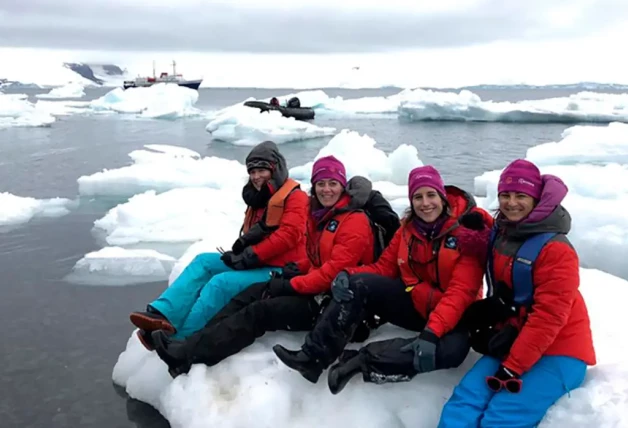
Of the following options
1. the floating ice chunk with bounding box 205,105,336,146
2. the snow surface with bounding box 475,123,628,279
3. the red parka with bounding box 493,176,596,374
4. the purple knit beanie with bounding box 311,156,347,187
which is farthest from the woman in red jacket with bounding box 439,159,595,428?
the floating ice chunk with bounding box 205,105,336,146

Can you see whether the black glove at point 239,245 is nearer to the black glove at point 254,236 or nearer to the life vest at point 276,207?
the black glove at point 254,236

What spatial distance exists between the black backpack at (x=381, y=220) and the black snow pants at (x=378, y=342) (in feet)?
1.16

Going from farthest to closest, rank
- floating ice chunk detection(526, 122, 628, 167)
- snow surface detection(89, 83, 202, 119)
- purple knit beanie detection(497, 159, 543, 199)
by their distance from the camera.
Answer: snow surface detection(89, 83, 202, 119)
floating ice chunk detection(526, 122, 628, 167)
purple knit beanie detection(497, 159, 543, 199)

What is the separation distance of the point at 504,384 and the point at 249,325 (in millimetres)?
1230

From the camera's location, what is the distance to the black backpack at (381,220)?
9.84 feet

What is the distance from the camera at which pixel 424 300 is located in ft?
8.57

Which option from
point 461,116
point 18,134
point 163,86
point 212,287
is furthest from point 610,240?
point 163,86

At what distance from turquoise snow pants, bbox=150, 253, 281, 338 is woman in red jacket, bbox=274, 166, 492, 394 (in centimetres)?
56

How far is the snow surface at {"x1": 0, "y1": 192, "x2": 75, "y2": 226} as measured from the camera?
762cm

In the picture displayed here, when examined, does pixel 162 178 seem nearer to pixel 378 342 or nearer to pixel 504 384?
pixel 378 342

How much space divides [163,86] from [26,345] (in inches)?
1180

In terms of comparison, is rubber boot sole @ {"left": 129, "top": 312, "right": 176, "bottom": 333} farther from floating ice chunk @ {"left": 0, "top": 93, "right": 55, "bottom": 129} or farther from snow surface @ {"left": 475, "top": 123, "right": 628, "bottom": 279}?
floating ice chunk @ {"left": 0, "top": 93, "right": 55, "bottom": 129}

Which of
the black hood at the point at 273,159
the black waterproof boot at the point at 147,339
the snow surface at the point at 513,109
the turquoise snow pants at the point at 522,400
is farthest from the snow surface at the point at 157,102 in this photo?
the turquoise snow pants at the point at 522,400

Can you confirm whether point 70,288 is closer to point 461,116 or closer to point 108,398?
point 108,398
